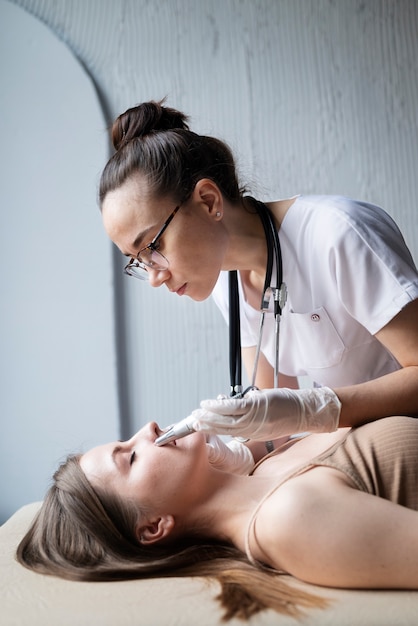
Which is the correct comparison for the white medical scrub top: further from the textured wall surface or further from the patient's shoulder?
the textured wall surface

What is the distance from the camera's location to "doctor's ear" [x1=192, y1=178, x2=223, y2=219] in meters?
1.76

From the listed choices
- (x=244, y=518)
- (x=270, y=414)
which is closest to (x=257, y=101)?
(x=270, y=414)

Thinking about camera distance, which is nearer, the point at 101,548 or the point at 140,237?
the point at 101,548

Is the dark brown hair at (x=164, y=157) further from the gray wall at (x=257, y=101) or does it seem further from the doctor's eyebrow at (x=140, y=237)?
the gray wall at (x=257, y=101)

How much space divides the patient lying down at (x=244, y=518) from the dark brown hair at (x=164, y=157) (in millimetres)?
611

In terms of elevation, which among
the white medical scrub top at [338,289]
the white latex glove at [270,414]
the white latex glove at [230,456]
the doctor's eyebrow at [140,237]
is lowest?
the white latex glove at [230,456]

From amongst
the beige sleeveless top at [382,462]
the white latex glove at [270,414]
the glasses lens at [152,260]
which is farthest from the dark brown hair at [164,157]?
the beige sleeveless top at [382,462]

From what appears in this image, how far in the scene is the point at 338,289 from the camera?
1.77 metres

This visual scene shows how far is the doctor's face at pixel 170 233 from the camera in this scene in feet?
5.62

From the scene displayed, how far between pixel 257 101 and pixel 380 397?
1.94 meters

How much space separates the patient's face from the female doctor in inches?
5.1

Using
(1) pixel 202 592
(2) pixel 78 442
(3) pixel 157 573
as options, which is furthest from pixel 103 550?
(2) pixel 78 442

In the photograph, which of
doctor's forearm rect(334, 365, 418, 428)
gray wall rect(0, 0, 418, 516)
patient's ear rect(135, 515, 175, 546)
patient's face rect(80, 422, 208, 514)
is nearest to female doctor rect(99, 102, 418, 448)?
doctor's forearm rect(334, 365, 418, 428)

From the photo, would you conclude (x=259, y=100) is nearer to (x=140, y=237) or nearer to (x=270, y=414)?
(x=140, y=237)
